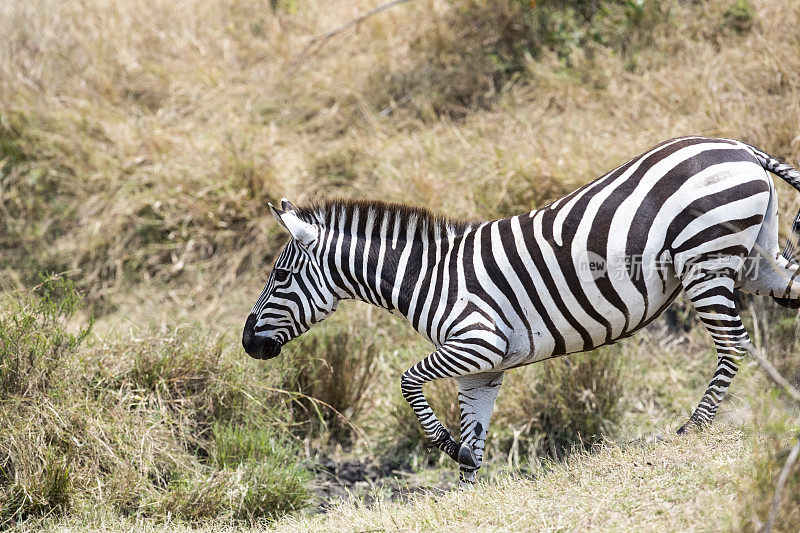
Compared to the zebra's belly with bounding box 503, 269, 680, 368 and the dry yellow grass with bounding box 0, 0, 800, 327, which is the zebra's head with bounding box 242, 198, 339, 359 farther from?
the dry yellow grass with bounding box 0, 0, 800, 327

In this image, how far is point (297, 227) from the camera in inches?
182

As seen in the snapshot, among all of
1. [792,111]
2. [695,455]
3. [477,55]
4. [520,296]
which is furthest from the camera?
[477,55]

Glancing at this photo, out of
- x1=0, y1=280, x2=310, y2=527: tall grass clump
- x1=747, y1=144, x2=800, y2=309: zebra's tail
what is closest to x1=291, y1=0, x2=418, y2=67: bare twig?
x1=0, y1=280, x2=310, y2=527: tall grass clump

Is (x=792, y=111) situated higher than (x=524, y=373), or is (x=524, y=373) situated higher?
(x=792, y=111)

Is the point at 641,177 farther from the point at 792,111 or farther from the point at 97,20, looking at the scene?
the point at 97,20

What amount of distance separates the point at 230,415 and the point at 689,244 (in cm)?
357

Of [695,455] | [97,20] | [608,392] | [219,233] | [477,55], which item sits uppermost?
[97,20]

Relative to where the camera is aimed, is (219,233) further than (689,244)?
Yes

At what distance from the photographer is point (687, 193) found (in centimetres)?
407

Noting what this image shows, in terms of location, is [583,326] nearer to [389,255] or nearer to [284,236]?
[389,255]

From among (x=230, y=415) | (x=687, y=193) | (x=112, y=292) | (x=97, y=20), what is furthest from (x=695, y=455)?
(x=97, y=20)

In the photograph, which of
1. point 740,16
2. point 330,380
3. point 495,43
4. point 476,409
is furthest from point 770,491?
point 495,43

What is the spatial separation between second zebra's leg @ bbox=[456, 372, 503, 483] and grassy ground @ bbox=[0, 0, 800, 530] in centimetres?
34

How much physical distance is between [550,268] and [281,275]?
171 cm
